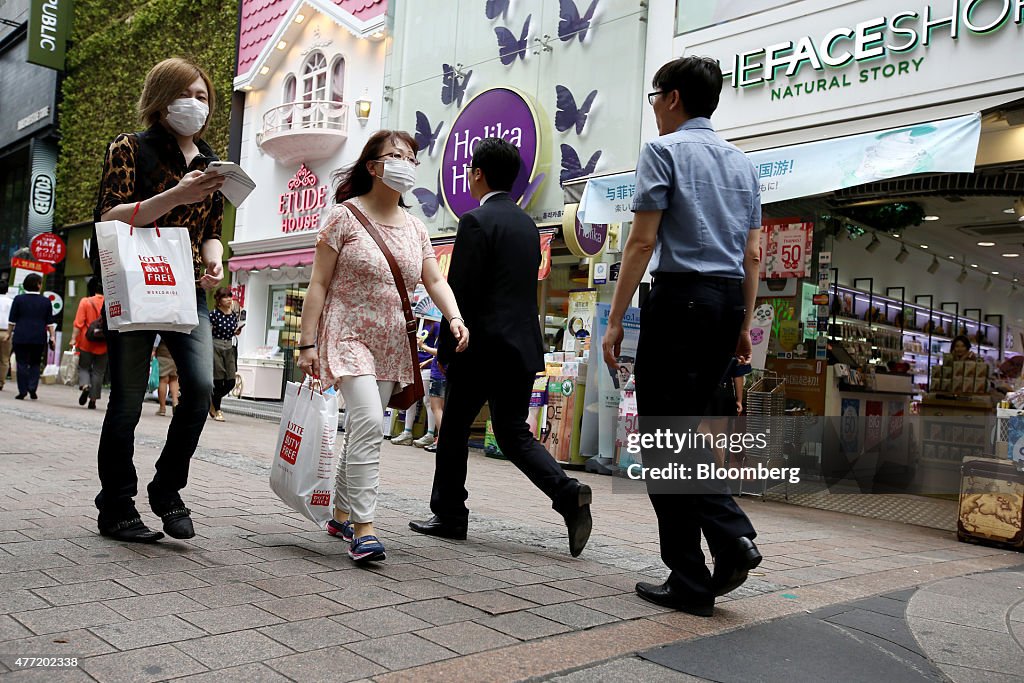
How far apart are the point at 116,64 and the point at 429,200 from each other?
16283 mm

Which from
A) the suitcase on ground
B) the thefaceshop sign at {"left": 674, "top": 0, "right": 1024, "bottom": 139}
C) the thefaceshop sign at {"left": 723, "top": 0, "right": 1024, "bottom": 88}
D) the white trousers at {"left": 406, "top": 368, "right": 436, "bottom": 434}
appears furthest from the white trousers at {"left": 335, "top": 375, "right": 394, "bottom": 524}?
the white trousers at {"left": 406, "top": 368, "right": 436, "bottom": 434}

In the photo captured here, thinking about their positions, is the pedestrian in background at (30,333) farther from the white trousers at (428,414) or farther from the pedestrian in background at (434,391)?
the pedestrian in background at (434,391)

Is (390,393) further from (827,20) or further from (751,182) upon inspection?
(827,20)

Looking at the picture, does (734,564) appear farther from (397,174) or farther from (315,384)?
(397,174)

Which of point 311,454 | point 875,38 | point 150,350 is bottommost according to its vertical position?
point 311,454

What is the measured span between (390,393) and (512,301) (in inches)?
30.2

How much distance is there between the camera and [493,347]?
161 inches

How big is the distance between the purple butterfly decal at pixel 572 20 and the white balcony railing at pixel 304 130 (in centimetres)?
543

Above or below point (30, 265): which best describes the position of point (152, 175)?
below

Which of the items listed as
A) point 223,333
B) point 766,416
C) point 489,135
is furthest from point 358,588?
point 489,135

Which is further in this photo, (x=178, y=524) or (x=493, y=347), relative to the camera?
(x=493, y=347)

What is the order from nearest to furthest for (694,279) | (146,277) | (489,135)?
(694,279) < (146,277) < (489,135)

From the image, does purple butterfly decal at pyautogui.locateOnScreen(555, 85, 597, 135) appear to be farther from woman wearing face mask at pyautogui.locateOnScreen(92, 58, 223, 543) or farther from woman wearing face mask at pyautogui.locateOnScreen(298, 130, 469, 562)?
woman wearing face mask at pyautogui.locateOnScreen(92, 58, 223, 543)

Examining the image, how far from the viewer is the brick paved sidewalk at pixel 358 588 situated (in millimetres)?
2342
